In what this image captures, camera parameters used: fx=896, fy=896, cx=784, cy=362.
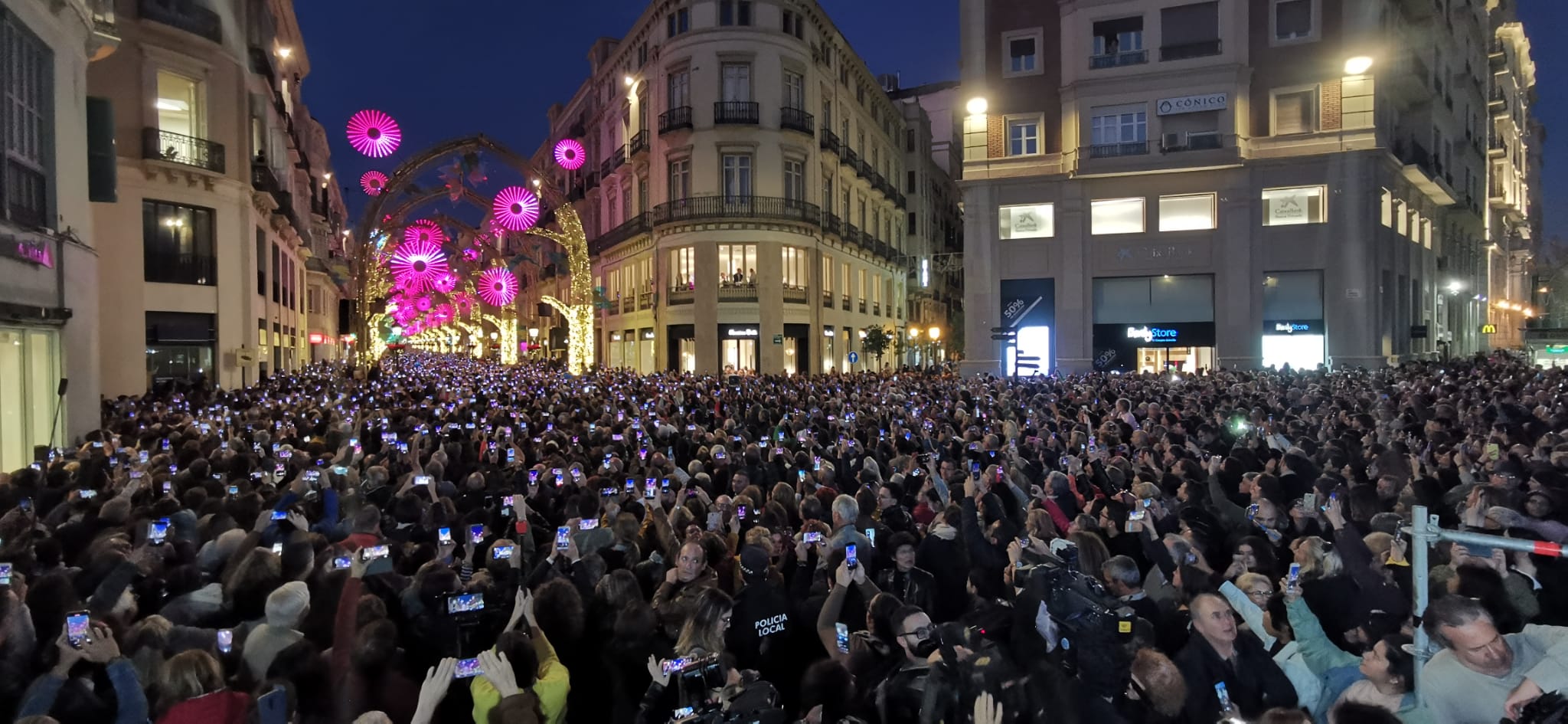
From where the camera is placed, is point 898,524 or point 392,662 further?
point 898,524

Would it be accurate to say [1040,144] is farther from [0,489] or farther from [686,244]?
[0,489]

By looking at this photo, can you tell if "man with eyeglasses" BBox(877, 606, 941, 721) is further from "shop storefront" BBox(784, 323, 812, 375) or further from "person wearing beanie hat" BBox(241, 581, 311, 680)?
"shop storefront" BBox(784, 323, 812, 375)

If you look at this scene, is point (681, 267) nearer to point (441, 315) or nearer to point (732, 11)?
point (732, 11)

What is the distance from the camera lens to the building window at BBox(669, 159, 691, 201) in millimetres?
41062

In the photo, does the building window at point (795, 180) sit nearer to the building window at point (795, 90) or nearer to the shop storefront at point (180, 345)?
the building window at point (795, 90)

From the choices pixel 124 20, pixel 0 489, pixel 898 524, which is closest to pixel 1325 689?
pixel 898 524

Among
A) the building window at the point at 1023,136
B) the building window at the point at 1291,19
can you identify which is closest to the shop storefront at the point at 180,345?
the building window at the point at 1023,136

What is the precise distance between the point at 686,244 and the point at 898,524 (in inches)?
1371

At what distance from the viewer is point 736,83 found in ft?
133

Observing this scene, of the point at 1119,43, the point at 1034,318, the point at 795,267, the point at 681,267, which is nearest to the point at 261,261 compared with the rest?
the point at 681,267

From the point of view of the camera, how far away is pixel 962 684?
3900mm

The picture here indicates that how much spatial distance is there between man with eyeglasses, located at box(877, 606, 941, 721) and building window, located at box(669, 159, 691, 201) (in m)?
37.6

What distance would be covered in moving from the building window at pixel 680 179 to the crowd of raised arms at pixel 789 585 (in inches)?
1202

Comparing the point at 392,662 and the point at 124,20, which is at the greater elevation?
the point at 124,20
